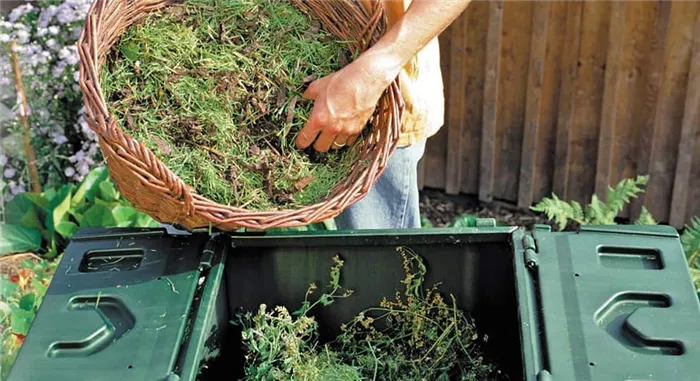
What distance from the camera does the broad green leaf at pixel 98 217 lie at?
147 inches

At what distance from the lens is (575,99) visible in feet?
14.1

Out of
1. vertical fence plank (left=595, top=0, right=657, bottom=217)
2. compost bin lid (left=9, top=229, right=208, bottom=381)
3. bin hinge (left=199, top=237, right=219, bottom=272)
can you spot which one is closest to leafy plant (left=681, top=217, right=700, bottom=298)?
vertical fence plank (left=595, top=0, right=657, bottom=217)

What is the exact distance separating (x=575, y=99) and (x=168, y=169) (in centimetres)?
293

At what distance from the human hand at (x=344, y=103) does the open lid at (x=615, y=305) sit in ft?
1.72

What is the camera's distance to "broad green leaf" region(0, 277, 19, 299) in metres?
3.43

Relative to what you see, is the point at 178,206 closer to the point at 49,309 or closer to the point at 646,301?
the point at 49,309

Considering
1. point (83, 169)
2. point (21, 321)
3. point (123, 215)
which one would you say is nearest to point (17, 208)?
point (83, 169)

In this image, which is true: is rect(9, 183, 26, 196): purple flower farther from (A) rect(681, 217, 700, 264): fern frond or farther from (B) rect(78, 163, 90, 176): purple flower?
(A) rect(681, 217, 700, 264): fern frond

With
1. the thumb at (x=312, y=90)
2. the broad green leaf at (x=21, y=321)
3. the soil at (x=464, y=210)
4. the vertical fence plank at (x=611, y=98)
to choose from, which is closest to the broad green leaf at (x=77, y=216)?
the broad green leaf at (x=21, y=321)

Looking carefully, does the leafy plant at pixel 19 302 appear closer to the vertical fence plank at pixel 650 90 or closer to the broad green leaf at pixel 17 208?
the broad green leaf at pixel 17 208

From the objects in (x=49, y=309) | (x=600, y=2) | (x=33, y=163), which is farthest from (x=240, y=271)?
(x=600, y=2)

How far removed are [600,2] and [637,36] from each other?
24 centimetres

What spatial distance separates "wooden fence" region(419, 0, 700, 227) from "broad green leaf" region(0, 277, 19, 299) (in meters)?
2.35

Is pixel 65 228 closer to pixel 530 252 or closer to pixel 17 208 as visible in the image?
pixel 17 208
